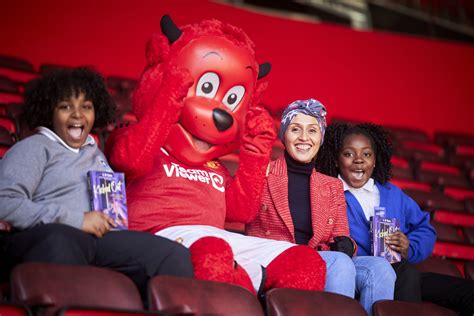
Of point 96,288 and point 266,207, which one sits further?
point 266,207

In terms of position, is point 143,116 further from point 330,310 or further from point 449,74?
point 449,74

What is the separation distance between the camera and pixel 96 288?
1741mm

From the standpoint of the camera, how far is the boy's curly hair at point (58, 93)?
86.0 inches

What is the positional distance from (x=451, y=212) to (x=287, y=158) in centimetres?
156

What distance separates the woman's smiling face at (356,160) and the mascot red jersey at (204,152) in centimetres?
47

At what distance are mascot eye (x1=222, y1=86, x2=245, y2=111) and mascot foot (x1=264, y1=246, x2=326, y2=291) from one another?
495 mm

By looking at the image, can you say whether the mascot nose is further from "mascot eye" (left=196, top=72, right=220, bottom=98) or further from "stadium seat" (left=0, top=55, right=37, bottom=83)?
"stadium seat" (left=0, top=55, right=37, bottom=83)

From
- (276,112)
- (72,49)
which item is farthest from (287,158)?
(72,49)

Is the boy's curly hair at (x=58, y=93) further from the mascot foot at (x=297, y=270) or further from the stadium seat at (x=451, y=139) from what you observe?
the stadium seat at (x=451, y=139)

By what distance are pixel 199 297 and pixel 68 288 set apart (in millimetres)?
309

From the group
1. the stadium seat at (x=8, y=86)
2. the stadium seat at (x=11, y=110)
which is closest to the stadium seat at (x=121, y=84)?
the stadium seat at (x=8, y=86)

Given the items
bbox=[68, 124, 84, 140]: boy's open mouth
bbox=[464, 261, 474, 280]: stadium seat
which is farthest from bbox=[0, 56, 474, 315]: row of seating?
bbox=[68, 124, 84, 140]: boy's open mouth

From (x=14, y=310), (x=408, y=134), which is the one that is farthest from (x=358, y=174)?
(x=408, y=134)

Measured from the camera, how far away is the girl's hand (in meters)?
2.60
